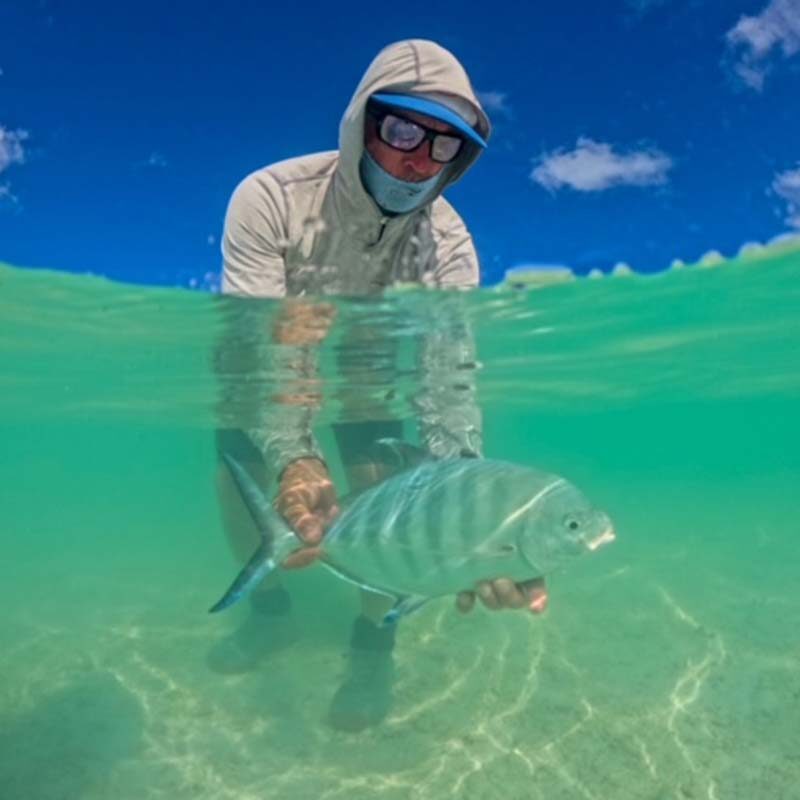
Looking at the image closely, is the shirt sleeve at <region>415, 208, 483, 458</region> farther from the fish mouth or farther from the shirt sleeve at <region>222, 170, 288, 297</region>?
the fish mouth

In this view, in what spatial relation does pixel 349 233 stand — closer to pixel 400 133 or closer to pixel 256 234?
pixel 256 234

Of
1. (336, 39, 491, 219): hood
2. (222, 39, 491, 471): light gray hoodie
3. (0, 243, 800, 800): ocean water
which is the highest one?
(336, 39, 491, 219): hood

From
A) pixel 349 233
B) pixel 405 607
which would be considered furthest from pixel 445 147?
pixel 405 607

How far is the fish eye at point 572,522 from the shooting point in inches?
137

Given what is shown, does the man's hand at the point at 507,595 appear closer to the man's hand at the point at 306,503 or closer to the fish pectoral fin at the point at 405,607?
the fish pectoral fin at the point at 405,607

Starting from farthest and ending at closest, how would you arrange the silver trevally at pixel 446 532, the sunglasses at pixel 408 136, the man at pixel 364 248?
the sunglasses at pixel 408 136
the man at pixel 364 248
the silver trevally at pixel 446 532

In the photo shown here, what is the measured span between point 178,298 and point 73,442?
38.7 meters

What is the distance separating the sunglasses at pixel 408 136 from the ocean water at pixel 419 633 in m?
3.20

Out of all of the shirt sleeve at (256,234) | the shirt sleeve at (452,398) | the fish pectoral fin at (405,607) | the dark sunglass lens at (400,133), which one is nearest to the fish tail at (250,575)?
the fish pectoral fin at (405,607)

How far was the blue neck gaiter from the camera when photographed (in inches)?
209

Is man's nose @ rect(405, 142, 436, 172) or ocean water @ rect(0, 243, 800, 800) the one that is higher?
man's nose @ rect(405, 142, 436, 172)

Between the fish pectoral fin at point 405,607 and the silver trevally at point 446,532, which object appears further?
the fish pectoral fin at point 405,607

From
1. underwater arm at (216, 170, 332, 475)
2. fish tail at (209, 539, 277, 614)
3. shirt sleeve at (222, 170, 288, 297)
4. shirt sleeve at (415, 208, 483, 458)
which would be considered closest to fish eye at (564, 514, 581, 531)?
shirt sleeve at (415, 208, 483, 458)

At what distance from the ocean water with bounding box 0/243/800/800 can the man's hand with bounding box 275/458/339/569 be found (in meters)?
3.00
